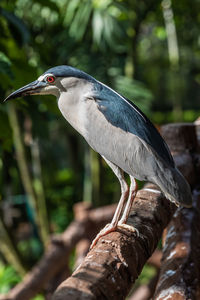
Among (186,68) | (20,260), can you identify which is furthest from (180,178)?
(186,68)

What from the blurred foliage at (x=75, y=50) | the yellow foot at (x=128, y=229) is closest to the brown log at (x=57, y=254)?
the blurred foliage at (x=75, y=50)

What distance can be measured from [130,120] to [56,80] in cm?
29

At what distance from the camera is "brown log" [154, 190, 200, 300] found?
1438mm

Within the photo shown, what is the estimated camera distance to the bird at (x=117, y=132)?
131 centimetres

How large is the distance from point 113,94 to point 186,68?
8.57 m

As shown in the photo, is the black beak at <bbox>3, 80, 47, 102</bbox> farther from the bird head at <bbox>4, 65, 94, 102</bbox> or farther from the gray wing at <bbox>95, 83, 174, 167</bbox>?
the gray wing at <bbox>95, 83, 174, 167</bbox>

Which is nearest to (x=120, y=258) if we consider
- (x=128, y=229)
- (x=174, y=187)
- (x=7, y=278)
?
(x=128, y=229)

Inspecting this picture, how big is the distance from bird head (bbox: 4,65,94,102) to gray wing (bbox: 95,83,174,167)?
10cm

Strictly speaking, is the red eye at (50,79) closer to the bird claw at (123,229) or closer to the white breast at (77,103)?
the white breast at (77,103)

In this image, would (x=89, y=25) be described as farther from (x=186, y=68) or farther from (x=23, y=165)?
(x=186, y=68)

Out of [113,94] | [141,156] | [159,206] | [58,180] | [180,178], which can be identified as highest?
[113,94]

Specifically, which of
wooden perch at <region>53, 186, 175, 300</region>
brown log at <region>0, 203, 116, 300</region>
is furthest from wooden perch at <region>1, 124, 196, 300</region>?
brown log at <region>0, 203, 116, 300</region>

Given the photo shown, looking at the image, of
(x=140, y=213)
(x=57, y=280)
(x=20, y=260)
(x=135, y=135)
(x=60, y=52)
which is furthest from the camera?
(x=60, y=52)

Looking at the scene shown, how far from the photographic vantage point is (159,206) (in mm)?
1521
